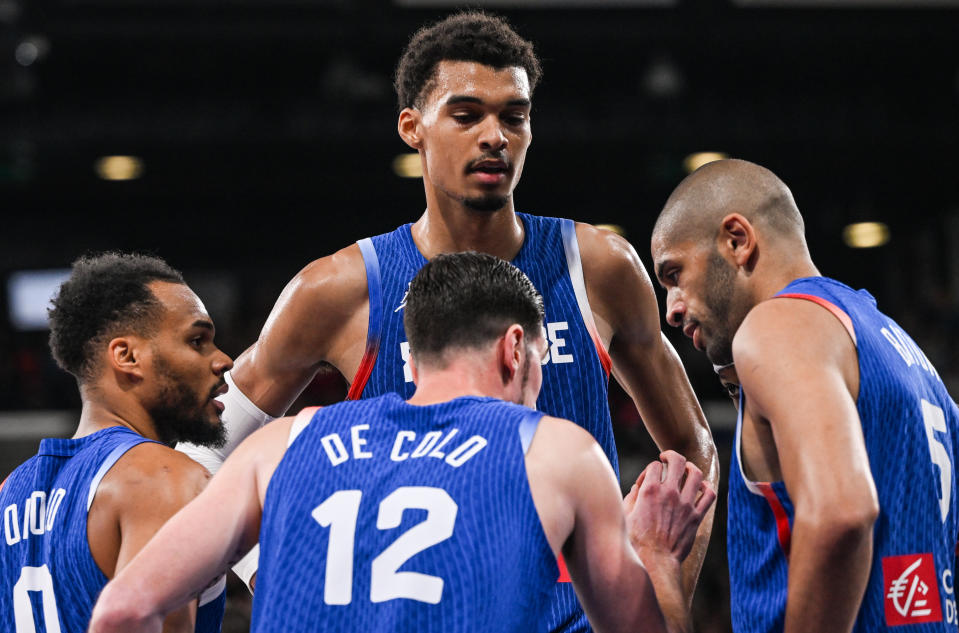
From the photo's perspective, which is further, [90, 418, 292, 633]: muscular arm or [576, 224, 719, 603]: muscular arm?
[576, 224, 719, 603]: muscular arm

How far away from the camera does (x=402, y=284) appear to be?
3.21 meters

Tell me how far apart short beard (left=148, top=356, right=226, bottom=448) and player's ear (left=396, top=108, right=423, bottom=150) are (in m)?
0.97

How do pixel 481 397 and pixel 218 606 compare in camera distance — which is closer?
pixel 481 397

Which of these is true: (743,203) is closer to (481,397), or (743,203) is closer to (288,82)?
(481,397)

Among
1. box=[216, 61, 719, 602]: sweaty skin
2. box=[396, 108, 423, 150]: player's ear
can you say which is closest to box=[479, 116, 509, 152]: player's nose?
box=[216, 61, 719, 602]: sweaty skin

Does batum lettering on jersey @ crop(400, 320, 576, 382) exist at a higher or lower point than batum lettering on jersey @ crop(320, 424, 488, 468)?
higher

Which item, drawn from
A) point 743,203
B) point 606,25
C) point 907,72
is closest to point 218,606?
point 743,203

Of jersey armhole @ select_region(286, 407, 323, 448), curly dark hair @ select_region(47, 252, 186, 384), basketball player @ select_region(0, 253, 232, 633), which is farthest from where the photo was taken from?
curly dark hair @ select_region(47, 252, 186, 384)

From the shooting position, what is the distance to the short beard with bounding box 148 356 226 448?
3271mm

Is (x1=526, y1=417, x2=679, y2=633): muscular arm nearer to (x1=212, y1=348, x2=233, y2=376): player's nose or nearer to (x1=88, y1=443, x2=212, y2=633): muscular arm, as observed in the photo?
(x1=88, y1=443, x2=212, y2=633): muscular arm

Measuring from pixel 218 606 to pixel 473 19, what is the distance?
189cm

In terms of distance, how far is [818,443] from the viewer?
2.20m

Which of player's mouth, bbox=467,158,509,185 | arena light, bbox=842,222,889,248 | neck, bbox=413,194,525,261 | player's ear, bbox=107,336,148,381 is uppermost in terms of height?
arena light, bbox=842,222,889,248

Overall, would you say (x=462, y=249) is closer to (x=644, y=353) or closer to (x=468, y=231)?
(x=468, y=231)
